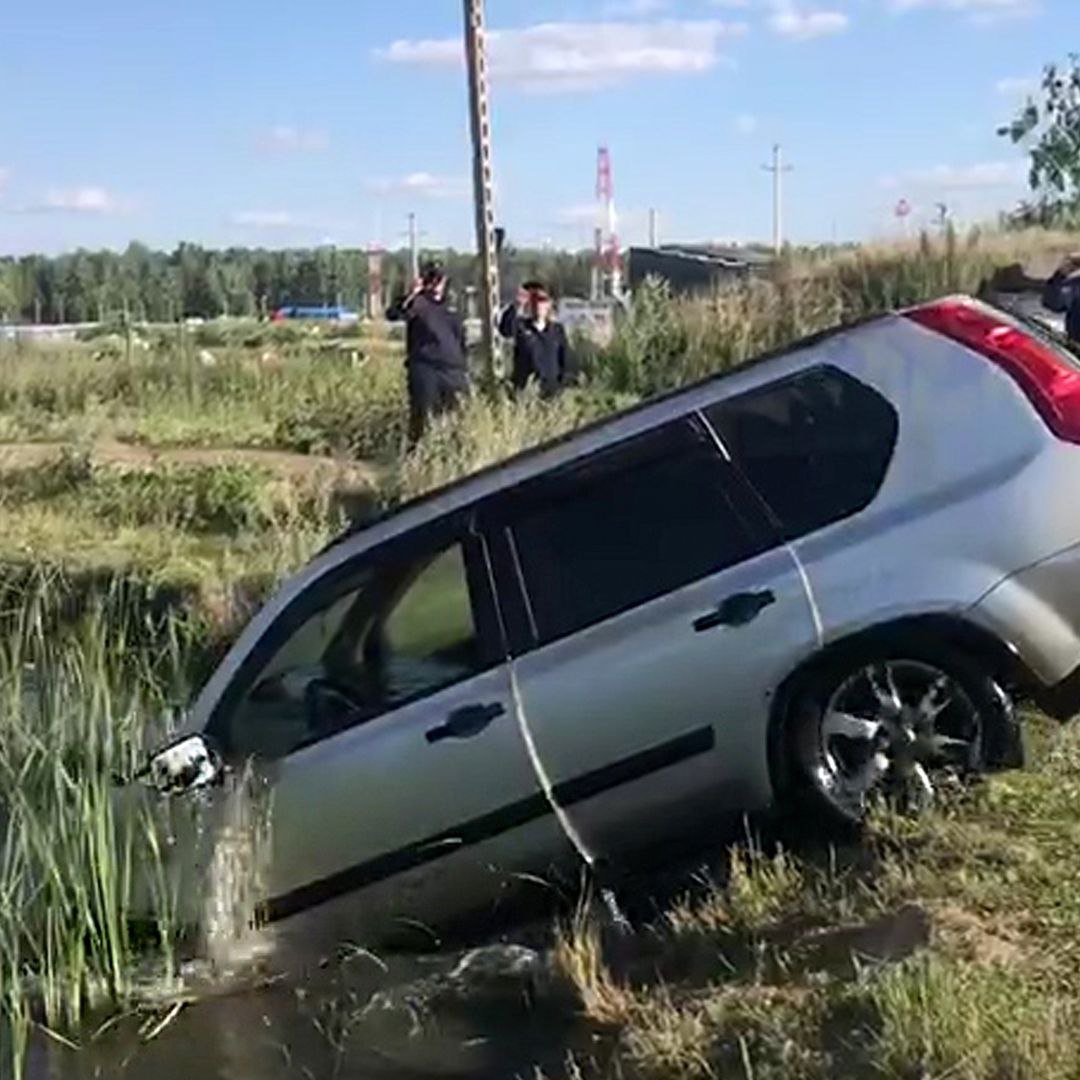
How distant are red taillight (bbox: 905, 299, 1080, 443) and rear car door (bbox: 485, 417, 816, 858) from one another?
867mm

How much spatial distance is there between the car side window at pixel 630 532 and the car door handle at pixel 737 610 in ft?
0.44

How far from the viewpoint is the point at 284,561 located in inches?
492

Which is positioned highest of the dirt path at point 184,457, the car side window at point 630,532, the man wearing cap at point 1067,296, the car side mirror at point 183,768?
the man wearing cap at point 1067,296

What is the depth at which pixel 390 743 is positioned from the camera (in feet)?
22.0

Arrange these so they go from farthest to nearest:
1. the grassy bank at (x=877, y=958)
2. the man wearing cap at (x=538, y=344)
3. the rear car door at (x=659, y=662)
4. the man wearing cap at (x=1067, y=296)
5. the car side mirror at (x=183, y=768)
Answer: the man wearing cap at (x=538, y=344) → the man wearing cap at (x=1067, y=296) → the car side mirror at (x=183, y=768) → the rear car door at (x=659, y=662) → the grassy bank at (x=877, y=958)

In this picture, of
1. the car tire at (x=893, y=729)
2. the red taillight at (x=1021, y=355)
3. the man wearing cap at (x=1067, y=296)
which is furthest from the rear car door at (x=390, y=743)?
the man wearing cap at (x=1067, y=296)

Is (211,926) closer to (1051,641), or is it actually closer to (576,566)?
(576,566)

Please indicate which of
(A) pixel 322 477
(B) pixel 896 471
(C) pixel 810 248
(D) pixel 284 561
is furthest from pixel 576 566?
(C) pixel 810 248

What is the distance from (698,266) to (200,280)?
34521 millimetres

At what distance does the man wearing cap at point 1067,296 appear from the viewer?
1512 cm

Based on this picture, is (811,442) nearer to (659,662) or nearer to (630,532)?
(630,532)

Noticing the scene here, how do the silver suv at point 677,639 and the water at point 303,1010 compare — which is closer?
the water at point 303,1010

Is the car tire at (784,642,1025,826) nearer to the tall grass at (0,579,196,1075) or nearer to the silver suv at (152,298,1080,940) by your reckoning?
the silver suv at (152,298,1080,940)

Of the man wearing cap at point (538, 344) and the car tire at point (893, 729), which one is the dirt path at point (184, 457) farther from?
the car tire at point (893, 729)
